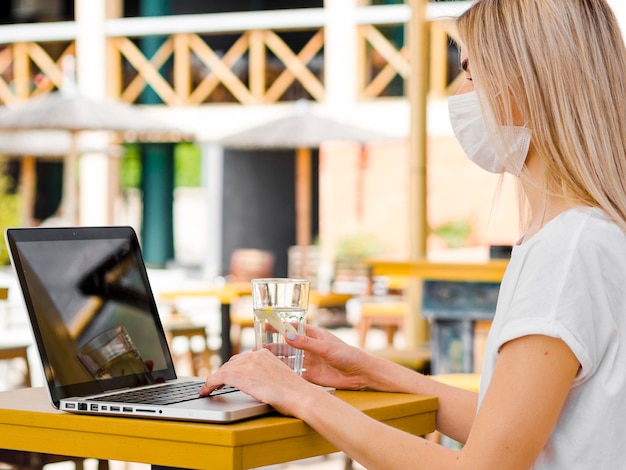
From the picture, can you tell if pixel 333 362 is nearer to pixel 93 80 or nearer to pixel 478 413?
pixel 478 413

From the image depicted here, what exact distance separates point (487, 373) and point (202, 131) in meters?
11.1

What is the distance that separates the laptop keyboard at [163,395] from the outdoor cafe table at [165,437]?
67 mm

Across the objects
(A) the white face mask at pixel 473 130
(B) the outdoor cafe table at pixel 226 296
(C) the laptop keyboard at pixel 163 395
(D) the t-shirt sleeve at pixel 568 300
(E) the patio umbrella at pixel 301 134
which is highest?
(E) the patio umbrella at pixel 301 134

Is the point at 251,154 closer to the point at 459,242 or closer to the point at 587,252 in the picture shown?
the point at 459,242

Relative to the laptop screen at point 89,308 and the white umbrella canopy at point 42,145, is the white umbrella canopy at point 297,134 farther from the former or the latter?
the laptop screen at point 89,308

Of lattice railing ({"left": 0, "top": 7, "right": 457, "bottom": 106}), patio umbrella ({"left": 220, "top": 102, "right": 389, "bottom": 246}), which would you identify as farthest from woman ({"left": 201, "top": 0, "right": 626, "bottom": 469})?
lattice railing ({"left": 0, "top": 7, "right": 457, "bottom": 106})

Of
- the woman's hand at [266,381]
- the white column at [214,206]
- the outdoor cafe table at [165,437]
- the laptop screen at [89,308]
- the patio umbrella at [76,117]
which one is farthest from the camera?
the white column at [214,206]

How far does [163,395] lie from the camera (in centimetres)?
158

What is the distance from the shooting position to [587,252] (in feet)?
4.62

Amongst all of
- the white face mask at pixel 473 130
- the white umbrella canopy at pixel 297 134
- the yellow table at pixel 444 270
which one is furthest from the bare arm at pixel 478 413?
the white umbrella canopy at pixel 297 134

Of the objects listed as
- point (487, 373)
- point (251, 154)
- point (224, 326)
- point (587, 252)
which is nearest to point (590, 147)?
point (587, 252)

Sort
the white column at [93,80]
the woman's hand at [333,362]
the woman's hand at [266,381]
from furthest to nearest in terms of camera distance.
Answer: the white column at [93,80] → the woman's hand at [333,362] → the woman's hand at [266,381]

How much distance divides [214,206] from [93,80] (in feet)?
6.68

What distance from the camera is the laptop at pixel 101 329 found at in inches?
59.0
